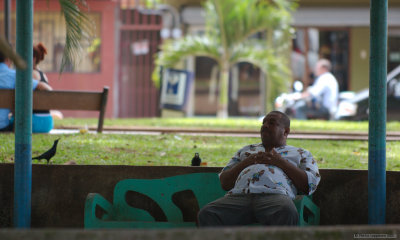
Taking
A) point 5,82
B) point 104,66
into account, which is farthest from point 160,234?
point 104,66

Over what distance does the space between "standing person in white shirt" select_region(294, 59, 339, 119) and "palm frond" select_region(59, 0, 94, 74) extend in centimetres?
902

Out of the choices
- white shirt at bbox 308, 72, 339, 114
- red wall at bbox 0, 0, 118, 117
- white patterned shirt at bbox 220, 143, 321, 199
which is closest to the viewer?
white patterned shirt at bbox 220, 143, 321, 199

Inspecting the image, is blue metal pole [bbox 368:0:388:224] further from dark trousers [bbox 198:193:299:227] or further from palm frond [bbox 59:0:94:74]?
palm frond [bbox 59:0:94:74]

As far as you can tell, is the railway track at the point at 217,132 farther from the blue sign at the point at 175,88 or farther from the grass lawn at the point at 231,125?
the blue sign at the point at 175,88

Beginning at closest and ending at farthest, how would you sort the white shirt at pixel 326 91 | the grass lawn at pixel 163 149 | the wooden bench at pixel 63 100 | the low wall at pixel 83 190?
the low wall at pixel 83 190 → the grass lawn at pixel 163 149 → the wooden bench at pixel 63 100 → the white shirt at pixel 326 91

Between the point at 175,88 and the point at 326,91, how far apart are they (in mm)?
3149

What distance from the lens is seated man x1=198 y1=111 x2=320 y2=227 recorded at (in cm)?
393

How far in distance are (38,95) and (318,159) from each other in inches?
127

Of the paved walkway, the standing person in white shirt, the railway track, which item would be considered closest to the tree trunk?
the standing person in white shirt

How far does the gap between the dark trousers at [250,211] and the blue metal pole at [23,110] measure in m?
1.04

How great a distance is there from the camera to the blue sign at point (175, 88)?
1421 cm

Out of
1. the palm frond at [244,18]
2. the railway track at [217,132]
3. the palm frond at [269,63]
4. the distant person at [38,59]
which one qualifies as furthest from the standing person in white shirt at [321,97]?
the distant person at [38,59]

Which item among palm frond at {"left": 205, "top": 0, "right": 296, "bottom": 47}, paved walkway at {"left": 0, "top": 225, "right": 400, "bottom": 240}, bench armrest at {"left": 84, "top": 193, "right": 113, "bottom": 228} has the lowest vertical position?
bench armrest at {"left": 84, "top": 193, "right": 113, "bottom": 228}

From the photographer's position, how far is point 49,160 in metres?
5.59
